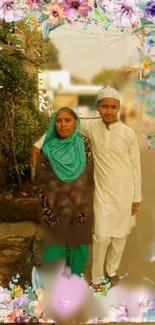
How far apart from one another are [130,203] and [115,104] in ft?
1.65

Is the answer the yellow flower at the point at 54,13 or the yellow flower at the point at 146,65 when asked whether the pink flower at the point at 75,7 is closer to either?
the yellow flower at the point at 54,13

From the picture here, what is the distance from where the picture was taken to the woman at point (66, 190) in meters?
1.97

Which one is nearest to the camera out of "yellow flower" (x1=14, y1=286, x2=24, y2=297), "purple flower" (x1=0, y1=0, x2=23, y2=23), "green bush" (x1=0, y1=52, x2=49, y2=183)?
"purple flower" (x1=0, y1=0, x2=23, y2=23)

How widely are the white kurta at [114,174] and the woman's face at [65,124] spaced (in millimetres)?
54

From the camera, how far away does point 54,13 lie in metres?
1.93

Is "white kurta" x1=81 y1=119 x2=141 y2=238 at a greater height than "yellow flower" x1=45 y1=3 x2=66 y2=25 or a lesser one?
lesser

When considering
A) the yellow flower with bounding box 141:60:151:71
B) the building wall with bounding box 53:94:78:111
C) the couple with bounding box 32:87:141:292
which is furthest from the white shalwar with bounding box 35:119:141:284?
the yellow flower with bounding box 141:60:151:71

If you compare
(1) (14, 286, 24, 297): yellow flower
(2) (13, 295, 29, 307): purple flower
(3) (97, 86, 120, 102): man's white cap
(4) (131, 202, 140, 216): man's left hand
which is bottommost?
(2) (13, 295, 29, 307): purple flower

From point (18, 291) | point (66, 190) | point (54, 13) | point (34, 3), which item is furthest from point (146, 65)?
point (18, 291)

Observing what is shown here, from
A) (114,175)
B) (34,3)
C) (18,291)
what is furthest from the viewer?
(18,291)

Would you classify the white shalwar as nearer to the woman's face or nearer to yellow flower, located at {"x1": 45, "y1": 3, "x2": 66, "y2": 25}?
the woman's face

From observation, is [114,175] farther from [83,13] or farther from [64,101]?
[83,13]

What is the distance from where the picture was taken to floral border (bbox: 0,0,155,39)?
191cm

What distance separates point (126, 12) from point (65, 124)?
60cm
